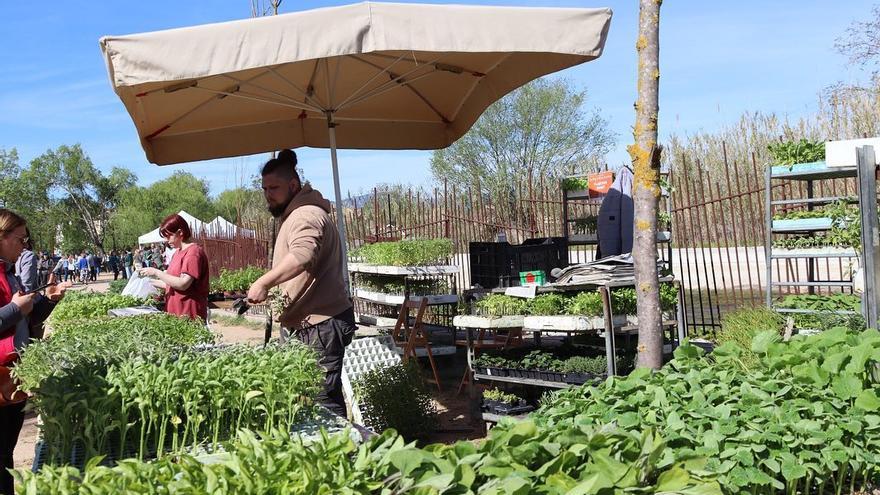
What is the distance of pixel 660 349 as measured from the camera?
4.10m

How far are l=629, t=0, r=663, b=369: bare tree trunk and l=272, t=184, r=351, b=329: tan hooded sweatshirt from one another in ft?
5.39

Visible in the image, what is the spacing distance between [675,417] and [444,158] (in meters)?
32.2

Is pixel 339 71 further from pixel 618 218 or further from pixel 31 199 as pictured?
pixel 31 199

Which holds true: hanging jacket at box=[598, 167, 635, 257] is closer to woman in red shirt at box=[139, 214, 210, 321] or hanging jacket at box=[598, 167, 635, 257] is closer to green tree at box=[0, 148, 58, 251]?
woman in red shirt at box=[139, 214, 210, 321]

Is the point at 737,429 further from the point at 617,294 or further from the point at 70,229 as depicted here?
the point at 70,229

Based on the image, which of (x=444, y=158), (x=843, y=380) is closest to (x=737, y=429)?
(x=843, y=380)

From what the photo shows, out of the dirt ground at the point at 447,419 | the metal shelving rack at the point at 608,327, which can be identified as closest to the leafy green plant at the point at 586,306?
the metal shelving rack at the point at 608,327

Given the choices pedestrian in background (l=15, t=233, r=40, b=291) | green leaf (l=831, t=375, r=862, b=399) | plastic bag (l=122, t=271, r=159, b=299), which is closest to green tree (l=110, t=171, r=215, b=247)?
plastic bag (l=122, t=271, r=159, b=299)

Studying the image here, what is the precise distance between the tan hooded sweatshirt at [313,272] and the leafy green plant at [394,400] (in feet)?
4.27

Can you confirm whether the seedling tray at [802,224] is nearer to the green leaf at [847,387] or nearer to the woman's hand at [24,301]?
the green leaf at [847,387]

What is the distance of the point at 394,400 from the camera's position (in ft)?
17.9

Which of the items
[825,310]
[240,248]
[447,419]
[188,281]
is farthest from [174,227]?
[240,248]

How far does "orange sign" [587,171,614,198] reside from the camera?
6.78 m

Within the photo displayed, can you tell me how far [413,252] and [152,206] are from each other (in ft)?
220
